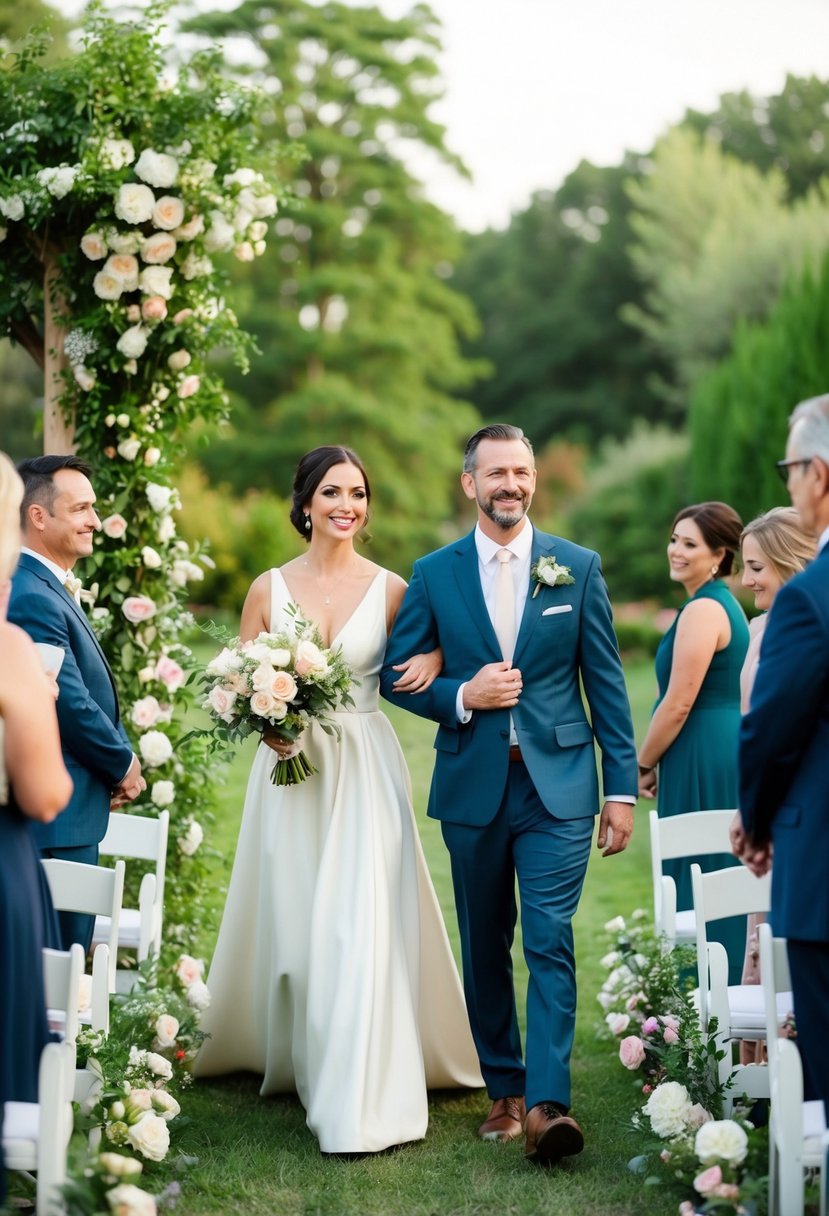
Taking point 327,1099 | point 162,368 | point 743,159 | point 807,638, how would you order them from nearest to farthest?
point 807,638, point 327,1099, point 162,368, point 743,159

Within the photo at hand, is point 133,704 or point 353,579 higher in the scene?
point 353,579

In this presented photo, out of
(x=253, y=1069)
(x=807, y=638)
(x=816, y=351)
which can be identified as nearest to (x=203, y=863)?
(x=253, y=1069)

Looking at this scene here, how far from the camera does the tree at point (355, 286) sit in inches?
1267

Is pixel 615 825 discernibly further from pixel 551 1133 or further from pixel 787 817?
pixel 787 817

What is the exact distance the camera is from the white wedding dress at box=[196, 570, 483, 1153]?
16.7 ft

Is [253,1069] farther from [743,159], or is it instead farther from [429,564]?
[743,159]

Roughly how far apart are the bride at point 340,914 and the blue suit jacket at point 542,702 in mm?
206

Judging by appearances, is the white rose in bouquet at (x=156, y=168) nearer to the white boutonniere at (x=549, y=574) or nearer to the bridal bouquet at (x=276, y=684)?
the bridal bouquet at (x=276, y=684)

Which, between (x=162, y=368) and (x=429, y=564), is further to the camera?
(x=162, y=368)

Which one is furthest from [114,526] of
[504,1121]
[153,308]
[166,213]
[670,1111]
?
[670,1111]

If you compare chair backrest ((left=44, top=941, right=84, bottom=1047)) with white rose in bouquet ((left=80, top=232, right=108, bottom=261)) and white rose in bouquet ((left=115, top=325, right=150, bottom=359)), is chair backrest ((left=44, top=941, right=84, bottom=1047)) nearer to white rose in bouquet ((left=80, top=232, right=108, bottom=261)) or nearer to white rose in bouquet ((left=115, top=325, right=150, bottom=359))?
white rose in bouquet ((left=115, top=325, right=150, bottom=359))

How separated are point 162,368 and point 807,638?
13.6 feet

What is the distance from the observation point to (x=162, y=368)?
6836 mm

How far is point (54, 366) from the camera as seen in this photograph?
6.72 m
